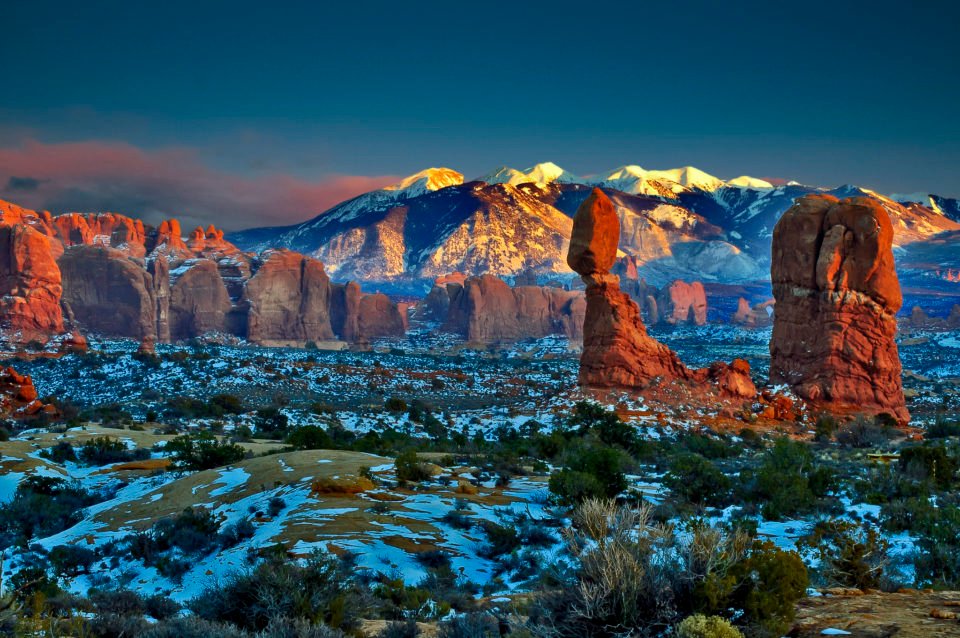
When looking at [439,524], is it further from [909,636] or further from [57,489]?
[57,489]

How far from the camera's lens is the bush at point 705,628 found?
519 cm

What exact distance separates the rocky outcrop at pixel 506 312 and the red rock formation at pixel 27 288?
60.9 meters

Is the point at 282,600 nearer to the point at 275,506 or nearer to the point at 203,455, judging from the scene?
the point at 275,506

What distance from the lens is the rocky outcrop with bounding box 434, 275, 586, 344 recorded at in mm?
120188

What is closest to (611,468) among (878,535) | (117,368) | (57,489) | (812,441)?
(878,535)

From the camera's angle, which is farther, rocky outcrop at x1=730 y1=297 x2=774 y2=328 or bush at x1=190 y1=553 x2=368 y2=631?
A: rocky outcrop at x1=730 y1=297 x2=774 y2=328

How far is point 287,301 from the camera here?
106812mm

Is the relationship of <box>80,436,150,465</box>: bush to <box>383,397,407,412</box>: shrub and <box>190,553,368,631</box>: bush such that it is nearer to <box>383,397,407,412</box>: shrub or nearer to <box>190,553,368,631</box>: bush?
<box>190,553,368,631</box>: bush

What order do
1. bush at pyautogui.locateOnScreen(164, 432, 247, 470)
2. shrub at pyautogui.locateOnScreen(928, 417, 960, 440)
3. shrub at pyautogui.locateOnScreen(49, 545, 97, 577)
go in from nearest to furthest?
shrub at pyautogui.locateOnScreen(49, 545, 97, 577)
bush at pyautogui.locateOnScreen(164, 432, 247, 470)
shrub at pyautogui.locateOnScreen(928, 417, 960, 440)

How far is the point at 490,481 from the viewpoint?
17.2 m

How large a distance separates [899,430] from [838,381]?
183 inches

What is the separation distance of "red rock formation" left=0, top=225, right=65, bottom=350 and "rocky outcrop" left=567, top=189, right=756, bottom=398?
1988 inches

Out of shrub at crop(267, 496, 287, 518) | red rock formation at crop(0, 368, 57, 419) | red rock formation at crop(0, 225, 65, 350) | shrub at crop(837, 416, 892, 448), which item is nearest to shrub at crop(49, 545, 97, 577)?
shrub at crop(267, 496, 287, 518)

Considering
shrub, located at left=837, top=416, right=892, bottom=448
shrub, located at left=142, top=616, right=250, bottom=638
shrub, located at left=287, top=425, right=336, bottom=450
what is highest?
shrub, located at left=142, top=616, right=250, bottom=638
